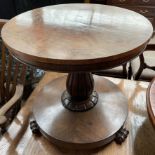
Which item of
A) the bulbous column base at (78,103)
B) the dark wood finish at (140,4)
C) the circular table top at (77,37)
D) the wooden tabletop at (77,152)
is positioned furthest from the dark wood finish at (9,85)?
the dark wood finish at (140,4)

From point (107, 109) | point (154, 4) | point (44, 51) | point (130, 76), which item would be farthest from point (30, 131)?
point (154, 4)

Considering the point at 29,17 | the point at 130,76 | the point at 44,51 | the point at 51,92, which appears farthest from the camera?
the point at 130,76

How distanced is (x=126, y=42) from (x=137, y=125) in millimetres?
456

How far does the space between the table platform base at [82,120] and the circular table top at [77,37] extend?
0.34 m

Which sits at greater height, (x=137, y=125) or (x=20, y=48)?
(x=20, y=48)

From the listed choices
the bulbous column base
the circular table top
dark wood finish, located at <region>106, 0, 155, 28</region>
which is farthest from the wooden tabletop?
dark wood finish, located at <region>106, 0, 155, 28</region>

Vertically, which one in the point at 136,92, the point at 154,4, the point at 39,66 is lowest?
the point at 136,92

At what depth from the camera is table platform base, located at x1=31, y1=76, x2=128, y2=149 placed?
79 centimetres

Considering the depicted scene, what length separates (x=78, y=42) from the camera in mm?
617

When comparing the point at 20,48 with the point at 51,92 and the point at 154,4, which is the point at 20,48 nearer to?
the point at 51,92

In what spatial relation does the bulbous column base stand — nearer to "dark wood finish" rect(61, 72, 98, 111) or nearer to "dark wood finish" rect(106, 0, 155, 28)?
"dark wood finish" rect(61, 72, 98, 111)

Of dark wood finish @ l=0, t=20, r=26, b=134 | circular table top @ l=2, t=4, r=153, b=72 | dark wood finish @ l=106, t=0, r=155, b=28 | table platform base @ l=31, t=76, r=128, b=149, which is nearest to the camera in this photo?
circular table top @ l=2, t=4, r=153, b=72

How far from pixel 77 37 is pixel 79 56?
12 cm

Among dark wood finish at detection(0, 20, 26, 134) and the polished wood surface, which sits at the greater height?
the polished wood surface
